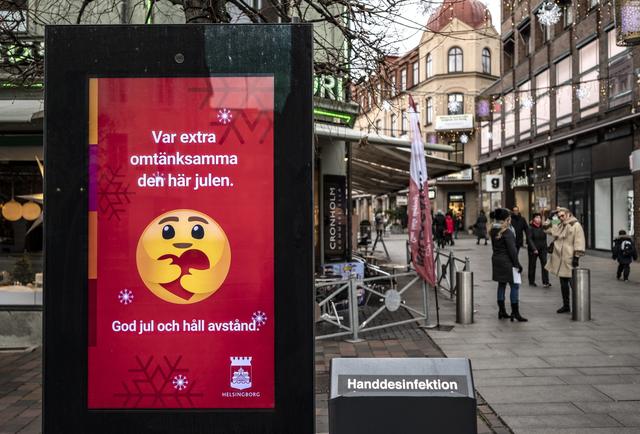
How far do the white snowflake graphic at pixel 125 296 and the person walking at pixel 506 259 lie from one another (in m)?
7.53

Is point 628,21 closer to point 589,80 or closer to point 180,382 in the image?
point 589,80

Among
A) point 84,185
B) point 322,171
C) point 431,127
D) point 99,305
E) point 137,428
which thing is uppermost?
point 431,127

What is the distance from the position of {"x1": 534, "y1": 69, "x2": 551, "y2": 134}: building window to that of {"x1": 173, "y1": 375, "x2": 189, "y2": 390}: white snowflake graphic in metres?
27.0

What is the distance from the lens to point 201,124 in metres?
2.35

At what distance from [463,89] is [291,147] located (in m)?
46.2

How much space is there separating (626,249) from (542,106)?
1526 cm

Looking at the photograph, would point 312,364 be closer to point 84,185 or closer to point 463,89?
point 84,185

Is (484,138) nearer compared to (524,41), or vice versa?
(524,41)

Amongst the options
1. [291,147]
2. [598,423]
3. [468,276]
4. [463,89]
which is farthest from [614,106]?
[463,89]

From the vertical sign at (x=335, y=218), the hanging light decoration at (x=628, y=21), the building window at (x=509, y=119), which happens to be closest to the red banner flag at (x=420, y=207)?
the vertical sign at (x=335, y=218)

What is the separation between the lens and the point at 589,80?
2158cm

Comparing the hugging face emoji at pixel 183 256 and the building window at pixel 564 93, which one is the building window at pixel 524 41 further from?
the hugging face emoji at pixel 183 256

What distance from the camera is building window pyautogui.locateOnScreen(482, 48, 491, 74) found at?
4616 cm

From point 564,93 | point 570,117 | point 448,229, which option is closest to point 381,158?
point 570,117
